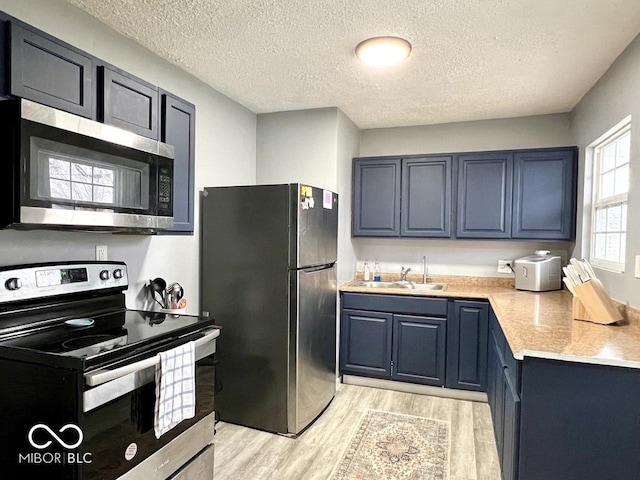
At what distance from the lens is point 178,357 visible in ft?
5.33

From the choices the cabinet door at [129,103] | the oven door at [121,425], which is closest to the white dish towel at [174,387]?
the oven door at [121,425]

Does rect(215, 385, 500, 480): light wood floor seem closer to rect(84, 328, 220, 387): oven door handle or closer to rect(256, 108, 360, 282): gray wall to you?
rect(84, 328, 220, 387): oven door handle

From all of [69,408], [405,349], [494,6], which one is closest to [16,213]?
[69,408]

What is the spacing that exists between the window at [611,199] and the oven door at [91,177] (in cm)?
251

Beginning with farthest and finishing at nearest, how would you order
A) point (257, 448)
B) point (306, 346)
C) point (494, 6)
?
point (306, 346)
point (257, 448)
point (494, 6)

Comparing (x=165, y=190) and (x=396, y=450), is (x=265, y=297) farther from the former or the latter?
(x=396, y=450)

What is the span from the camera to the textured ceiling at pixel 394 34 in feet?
6.07

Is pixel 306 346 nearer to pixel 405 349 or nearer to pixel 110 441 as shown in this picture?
pixel 405 349

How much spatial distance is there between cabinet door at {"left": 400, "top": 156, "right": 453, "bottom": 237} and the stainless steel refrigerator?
109 centimetres

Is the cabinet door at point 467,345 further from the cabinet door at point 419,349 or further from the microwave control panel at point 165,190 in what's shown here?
the microwave control panel at point 165,190

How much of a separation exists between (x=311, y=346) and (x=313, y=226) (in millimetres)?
825

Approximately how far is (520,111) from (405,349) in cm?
222

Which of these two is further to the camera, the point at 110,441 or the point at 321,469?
the point at 321,469

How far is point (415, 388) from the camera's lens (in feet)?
10.8
